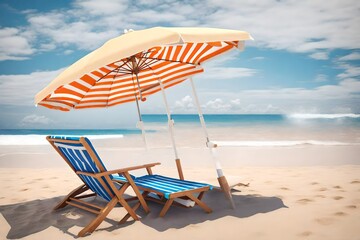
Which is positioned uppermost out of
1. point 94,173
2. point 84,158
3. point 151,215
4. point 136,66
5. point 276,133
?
point 136,66

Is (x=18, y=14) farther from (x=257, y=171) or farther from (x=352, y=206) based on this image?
(x=352, y=206)

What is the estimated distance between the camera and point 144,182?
3881 millimetres

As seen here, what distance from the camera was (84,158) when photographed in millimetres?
3344

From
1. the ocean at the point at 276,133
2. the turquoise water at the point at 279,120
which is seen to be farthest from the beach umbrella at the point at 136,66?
the turquoise water at the point at 279,120

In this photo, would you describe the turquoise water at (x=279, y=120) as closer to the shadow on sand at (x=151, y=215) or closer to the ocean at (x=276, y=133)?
the ocean at (x=276, y=133)

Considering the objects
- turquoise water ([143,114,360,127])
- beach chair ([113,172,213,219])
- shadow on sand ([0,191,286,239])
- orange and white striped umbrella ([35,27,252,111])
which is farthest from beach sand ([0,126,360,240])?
turquoise water ([143,114,360,127])

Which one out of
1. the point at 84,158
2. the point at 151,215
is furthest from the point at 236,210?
the point at 84,158

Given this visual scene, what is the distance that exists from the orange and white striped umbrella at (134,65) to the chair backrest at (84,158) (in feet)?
1.75

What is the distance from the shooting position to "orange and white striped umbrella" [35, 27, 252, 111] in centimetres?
292

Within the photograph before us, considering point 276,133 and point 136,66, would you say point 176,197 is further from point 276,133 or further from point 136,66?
point 276,133

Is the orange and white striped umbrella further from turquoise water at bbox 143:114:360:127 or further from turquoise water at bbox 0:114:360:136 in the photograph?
turquoise water at bbox 143:114:360:127

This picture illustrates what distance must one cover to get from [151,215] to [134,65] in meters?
1.87

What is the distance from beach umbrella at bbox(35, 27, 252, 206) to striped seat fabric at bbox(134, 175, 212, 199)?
362mm

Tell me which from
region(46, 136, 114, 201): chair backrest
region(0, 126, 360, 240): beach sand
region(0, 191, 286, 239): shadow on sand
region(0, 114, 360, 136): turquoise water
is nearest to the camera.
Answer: region(0, 126, 360, 240): beach sand
